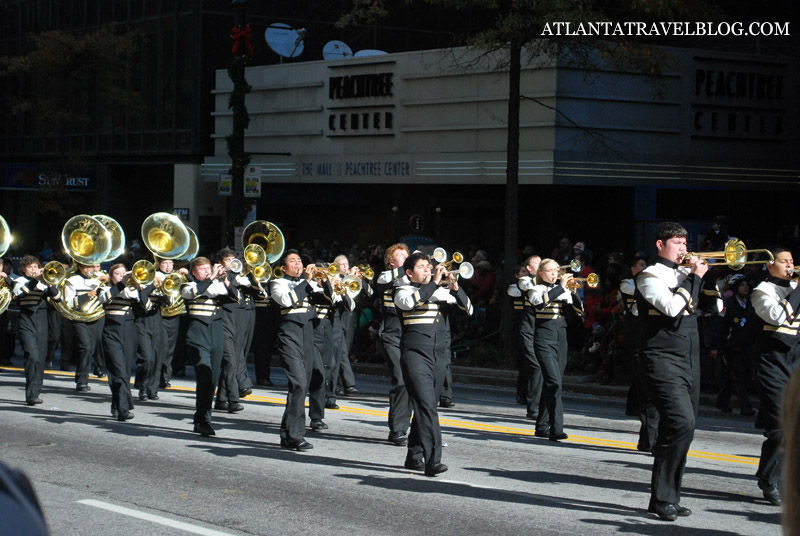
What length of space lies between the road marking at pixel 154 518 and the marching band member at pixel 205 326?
320 centimetres

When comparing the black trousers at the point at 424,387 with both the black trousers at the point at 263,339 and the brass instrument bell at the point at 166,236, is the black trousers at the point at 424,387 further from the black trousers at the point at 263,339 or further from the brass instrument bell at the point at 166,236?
the black trousers at the point at 263,339

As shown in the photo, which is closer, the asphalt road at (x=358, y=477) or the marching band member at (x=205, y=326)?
the asphalt road at (x=358, y=477)

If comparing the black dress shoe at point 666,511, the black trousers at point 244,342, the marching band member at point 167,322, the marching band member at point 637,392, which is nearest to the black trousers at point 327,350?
the black trousers at point 244,342

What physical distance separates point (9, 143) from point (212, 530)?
36889 millimetres

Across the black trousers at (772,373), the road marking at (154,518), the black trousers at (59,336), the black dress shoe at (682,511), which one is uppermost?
the black trousers at (772,373)

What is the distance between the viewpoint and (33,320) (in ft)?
46.2

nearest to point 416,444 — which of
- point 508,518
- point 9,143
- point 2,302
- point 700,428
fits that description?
point 508,518

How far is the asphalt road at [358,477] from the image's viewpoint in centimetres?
771

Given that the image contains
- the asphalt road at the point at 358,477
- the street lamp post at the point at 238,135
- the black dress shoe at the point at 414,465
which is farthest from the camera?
the street lamp post at the point at 238,135

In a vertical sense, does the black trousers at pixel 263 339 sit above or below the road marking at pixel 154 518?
above

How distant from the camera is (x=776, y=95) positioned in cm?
2489

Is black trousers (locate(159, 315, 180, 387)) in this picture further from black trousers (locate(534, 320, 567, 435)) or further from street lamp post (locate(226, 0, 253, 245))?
street lamp post (locate(226, 0, 253, 245))

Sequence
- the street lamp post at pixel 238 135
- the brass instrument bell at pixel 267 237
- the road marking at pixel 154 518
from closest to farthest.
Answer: the road marking at pixel 154 518, the brass instrument bell at pixel 267 237, the street lamp post at pixel 238 135

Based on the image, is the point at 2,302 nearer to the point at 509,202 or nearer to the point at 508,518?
the point at 509,202
